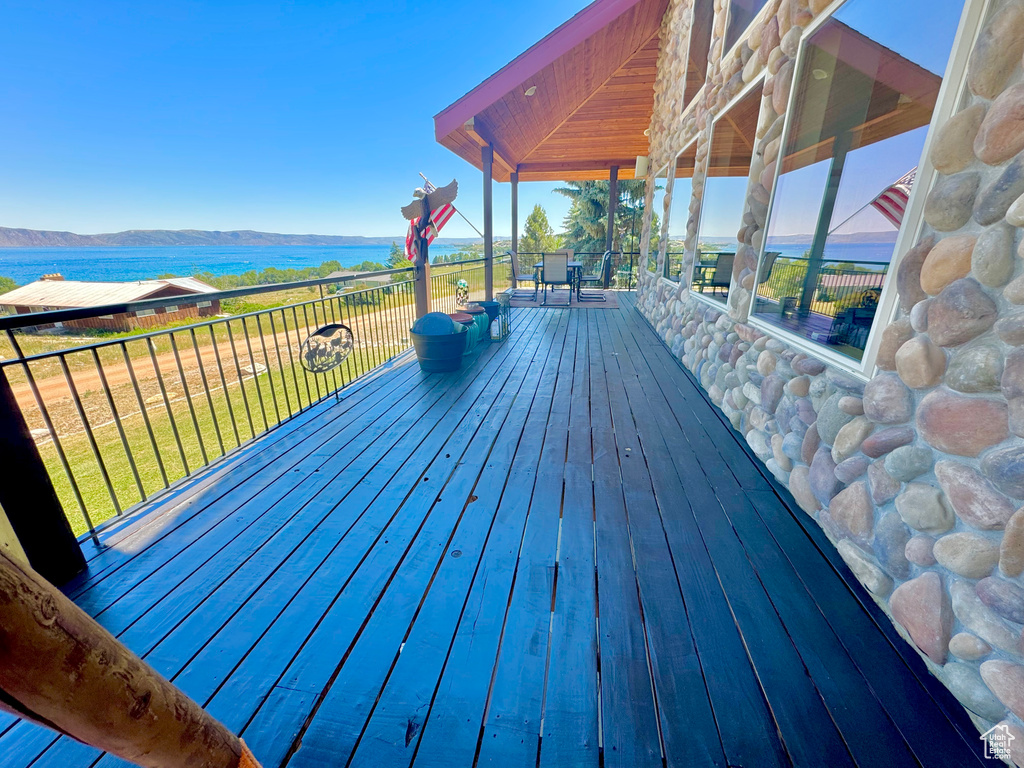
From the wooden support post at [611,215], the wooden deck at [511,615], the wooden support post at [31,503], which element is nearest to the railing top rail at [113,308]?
the wooden support post at [31,503]

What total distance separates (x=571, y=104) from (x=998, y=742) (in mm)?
7435

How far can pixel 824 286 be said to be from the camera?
2.12m

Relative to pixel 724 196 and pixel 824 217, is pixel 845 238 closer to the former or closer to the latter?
pixel 824 217

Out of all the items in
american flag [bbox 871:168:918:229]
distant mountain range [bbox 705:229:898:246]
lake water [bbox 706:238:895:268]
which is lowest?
lake water [bbox 706:238:895:268]

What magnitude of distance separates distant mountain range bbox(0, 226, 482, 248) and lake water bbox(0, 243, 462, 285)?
1.28 m

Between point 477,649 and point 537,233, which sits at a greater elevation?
point 537,233

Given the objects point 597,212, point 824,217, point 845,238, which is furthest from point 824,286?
point 597,212

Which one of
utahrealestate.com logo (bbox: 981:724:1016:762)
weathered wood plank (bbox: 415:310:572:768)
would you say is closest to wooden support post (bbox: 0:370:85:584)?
weathered wood plank (bbox: 415:310:572:768)

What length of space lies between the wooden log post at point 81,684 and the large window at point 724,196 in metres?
3.43

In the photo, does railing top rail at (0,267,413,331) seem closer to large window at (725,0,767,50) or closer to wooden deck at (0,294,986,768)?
wooden deck at (0,294,986,768)

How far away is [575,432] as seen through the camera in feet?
8.63

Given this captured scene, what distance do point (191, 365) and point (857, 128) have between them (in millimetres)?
23721

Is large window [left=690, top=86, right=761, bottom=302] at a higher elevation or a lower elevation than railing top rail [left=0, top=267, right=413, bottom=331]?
higher

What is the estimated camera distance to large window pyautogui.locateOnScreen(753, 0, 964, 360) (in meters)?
1.53
